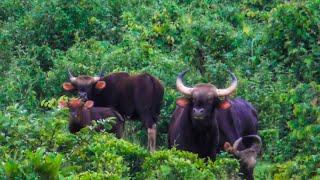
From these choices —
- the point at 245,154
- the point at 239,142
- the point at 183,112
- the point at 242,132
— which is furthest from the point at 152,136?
the point at 245,154

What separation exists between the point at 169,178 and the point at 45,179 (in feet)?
6.95

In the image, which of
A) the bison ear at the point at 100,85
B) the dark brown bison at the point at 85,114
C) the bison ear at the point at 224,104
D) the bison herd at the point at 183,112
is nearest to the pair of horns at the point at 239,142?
the bison herd at the point at 183,112

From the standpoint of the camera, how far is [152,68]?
52.4 feet

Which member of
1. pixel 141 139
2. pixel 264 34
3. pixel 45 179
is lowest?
pixel 141 139

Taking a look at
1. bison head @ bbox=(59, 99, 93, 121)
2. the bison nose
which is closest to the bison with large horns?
bison head @ bbox=(59, 99, 93, 121)

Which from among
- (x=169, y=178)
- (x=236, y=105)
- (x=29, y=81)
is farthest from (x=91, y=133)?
(x=29, y=81)

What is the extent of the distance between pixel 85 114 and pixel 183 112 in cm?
210

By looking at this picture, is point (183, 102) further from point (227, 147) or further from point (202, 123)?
point (227, 147)

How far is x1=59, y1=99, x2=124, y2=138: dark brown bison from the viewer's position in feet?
45.0

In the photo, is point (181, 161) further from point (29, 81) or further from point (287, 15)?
point (29, 81)

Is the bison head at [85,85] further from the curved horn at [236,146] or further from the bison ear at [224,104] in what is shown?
the curved horn at [236,146]

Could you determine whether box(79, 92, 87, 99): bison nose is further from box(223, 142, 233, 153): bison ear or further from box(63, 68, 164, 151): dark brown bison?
box(223, 142, 233, 153): bison ear

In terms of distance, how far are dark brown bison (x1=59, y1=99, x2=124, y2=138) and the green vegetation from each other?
0.44 metres

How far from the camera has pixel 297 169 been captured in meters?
10.3
